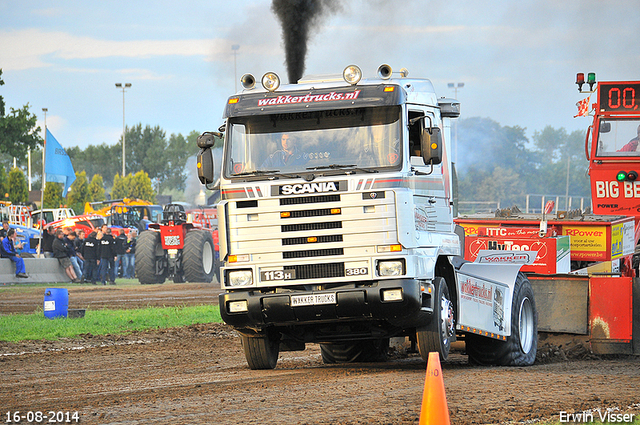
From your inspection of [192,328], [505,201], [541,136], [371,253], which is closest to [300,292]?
[371,253]

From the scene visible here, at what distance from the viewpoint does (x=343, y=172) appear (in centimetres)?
934

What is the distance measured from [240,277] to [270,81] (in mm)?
2347

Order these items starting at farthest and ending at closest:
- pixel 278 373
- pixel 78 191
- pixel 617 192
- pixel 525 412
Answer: pixel 78 191
pixel 617 192
pixel 278 373
pixel 525 412

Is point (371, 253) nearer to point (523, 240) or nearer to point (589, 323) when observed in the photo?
point (589, 323)

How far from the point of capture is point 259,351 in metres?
10.6

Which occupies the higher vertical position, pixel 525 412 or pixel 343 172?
pixel 343 172

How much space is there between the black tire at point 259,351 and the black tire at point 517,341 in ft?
8.94

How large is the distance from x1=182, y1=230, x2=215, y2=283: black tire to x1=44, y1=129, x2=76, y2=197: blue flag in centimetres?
945

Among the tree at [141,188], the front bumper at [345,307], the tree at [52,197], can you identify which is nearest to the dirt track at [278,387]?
the front bumper at [345,307]

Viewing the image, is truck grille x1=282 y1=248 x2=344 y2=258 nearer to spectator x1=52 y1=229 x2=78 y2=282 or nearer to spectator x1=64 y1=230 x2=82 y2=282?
spectator x1=52 y1=229 x2=78 y2=282

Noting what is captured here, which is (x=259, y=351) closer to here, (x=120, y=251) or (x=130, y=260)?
(x=120, y=251)

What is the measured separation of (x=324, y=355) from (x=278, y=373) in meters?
2.09

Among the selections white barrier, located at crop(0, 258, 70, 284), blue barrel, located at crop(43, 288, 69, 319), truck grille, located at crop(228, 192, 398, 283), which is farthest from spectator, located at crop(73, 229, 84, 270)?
truck grille, located at crop(228, 192, 398, 283)

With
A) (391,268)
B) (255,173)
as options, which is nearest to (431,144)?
(391,268)
